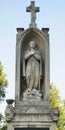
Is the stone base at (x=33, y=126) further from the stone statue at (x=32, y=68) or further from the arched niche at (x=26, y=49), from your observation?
the stone statue at (x=32, y=68)

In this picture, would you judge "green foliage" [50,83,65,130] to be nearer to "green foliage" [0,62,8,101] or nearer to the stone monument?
"green foliage" [0,62,8,101]

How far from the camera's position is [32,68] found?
13.6 meters

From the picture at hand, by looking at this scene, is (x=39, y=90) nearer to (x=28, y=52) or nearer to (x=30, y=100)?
(x=30, y=100)

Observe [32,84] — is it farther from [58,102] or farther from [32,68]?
[58,102]

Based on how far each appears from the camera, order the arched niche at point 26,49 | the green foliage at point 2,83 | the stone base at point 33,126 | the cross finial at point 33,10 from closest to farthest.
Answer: the stone base at point 33,126 → the arched niche at point 26,49 → the cross finial at point 33,10 → the green foliage at point 2,83

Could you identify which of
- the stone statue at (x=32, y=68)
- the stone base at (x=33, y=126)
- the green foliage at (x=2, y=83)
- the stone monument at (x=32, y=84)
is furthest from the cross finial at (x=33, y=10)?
the green foliage at (x=2, y=83)

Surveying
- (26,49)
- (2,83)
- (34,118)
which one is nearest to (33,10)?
(26,49)

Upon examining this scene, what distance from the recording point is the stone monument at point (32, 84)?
1264 centimetres

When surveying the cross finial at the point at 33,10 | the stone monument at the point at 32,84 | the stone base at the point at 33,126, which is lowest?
the stone base at the point at 33,126

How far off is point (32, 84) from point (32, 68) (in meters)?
0.62

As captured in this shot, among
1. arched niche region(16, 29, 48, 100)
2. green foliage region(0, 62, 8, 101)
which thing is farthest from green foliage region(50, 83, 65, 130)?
arched niche region(16, 29, 48, 100)

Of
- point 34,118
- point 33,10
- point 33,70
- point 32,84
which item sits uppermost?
point 33,10

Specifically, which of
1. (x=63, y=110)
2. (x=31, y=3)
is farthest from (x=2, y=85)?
(x=31, y=3)

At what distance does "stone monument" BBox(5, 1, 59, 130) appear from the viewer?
1264 cm
